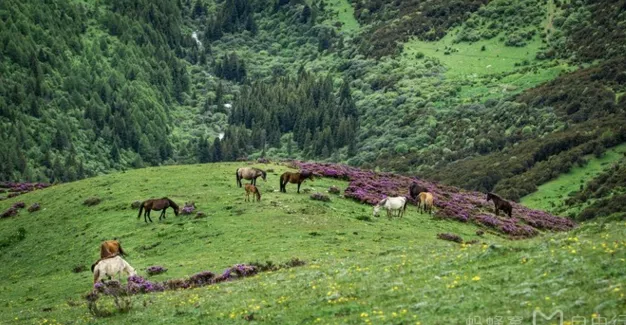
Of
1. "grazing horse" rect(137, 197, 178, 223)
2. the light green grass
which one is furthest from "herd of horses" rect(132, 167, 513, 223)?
the light green grass

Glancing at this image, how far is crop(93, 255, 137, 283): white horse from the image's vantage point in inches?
1395

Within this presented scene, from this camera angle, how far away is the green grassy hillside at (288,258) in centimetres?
2283

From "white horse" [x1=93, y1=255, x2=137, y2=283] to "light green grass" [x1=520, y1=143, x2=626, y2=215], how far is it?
89.5 m

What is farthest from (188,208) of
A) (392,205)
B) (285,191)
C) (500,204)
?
(500,204)

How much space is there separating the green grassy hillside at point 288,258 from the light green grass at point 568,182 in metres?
62.8

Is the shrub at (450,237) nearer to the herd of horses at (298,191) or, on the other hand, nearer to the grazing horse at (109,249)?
the herd of horses at (298,191)

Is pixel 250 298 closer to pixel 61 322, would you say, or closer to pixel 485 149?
pixel 61 322

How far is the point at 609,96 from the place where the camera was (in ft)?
586

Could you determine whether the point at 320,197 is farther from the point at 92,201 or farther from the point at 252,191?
the point at 92,201

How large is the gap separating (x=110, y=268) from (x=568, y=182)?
106 metres

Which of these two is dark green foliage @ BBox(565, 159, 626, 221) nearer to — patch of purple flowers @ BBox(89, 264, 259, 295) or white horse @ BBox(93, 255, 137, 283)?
patch of purple flowers @ BBox(89, 264, 259, 295)

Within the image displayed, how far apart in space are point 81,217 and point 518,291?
44.3m

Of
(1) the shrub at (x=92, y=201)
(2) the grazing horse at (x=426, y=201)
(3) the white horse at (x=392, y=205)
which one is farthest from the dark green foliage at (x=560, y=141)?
(1) the shrub at (x=92, y=201)

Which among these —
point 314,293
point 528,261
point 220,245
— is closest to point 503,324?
point 528,261
